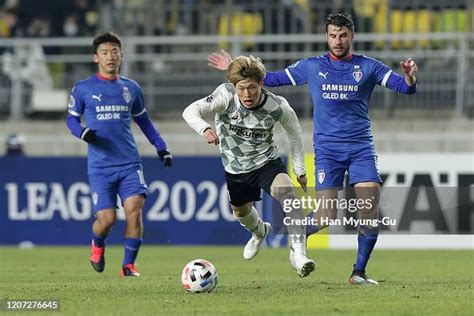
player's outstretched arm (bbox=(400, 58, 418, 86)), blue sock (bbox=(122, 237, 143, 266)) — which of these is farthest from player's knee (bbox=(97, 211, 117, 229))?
player's outstretched arm (bbox=(400, 58, 418, 86))

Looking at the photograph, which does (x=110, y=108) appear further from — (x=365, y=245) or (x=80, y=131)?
(x=365, y=245)

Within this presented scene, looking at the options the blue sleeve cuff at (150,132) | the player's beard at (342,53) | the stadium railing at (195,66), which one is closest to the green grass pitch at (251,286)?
the blue sleeve cuff at (150,132)

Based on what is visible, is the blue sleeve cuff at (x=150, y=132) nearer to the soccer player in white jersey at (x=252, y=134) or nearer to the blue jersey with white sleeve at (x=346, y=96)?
the soccer player in white jersey at (x=252, y=134)

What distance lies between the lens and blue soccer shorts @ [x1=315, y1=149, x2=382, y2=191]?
440 inches

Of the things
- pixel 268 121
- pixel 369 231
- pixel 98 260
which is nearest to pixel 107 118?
pixel 98 260

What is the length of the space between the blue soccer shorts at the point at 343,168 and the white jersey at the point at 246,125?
20 cm

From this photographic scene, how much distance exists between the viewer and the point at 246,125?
11125 millimetres

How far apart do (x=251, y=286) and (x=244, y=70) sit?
1.92m

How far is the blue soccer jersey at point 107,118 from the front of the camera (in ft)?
42.3

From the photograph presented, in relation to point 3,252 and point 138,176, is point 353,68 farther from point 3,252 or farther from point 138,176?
point 3,252

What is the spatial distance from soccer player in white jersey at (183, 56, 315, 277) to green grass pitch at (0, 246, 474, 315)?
0.73 m

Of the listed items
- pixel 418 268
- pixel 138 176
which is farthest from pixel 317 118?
pixel 418 268

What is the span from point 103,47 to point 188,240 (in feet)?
23.4

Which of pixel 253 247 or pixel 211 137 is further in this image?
pixel 253 247
